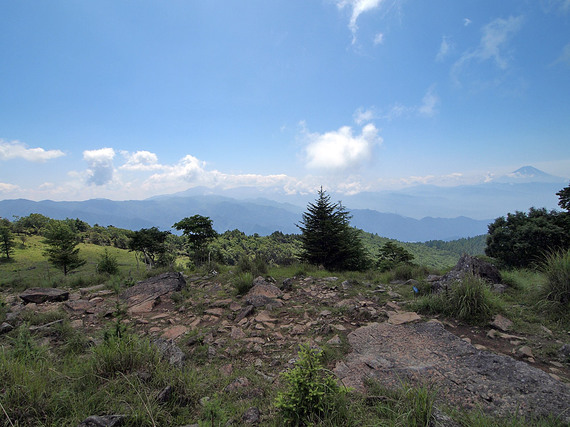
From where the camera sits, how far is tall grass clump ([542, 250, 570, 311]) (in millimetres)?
4652

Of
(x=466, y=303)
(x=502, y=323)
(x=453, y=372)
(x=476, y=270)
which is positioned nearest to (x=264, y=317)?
(x=453, y=372)

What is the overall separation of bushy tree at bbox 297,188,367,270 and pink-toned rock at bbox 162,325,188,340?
1026cm

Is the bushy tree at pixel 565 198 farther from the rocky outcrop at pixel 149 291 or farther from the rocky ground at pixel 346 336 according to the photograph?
the rocky outcrop at pixel 149 291

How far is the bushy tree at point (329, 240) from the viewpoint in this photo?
14516 mm

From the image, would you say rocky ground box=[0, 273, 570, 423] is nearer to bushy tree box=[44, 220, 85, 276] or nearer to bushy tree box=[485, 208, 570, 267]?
bushy tree box=[485, 208, 570, 267]

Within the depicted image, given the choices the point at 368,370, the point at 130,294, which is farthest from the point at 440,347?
the point at 130,294

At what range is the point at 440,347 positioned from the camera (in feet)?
12.3

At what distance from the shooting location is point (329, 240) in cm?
1462

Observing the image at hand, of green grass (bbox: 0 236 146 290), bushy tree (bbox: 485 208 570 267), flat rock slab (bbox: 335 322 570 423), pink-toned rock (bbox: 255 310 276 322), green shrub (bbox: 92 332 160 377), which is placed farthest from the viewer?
bushy tree (bbox: 485 208 570 267)

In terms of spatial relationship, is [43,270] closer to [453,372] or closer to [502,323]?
[453,372]

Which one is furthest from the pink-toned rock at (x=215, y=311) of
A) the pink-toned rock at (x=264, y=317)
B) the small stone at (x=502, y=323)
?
the small stone at (x=502, y=323)

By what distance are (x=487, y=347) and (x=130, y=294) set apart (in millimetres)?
8660

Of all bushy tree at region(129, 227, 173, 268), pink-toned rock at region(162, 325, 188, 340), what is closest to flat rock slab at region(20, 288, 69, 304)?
pink-toned rock at region(162, 325, 188, 340)

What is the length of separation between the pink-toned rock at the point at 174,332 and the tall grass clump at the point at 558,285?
24.2 feet
